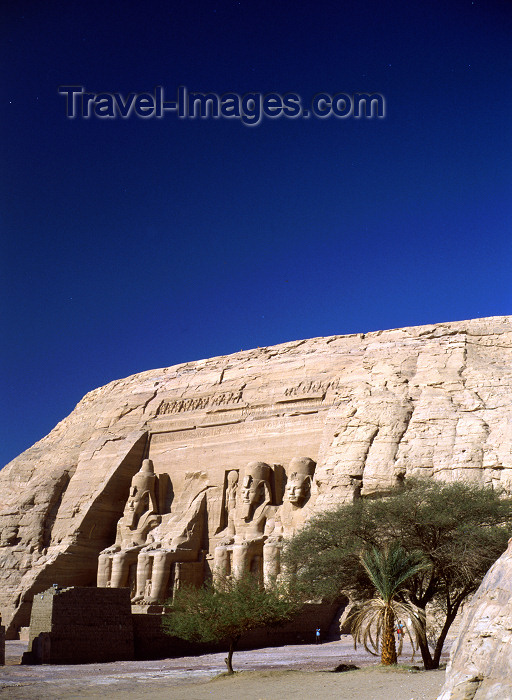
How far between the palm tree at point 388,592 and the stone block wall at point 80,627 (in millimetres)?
6567

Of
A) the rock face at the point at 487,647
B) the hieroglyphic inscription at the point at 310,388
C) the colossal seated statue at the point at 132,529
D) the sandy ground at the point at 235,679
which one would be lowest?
the sandy ground at the point at 235,679

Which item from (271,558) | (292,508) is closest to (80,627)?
(271,558)

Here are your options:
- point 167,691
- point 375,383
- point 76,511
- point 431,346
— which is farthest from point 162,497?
Result: point 167,691

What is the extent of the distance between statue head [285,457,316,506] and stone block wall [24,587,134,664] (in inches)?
288

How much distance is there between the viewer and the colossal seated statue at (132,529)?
24.8 m

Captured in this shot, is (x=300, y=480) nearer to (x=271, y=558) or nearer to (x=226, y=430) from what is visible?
(x=271, y=558)

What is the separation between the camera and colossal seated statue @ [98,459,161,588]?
24797mm

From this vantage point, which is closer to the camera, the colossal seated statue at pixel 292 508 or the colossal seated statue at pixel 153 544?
the colossal seated statue at pixel 292 508

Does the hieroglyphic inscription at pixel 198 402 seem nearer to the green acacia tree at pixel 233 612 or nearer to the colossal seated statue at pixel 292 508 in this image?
the colossal seated statue at pixel 292 508

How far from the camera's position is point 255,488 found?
2445 centimetres

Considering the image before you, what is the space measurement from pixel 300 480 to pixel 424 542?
10.2m

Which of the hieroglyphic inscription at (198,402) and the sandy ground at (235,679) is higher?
the hieroglyphic inscription at (198,402)

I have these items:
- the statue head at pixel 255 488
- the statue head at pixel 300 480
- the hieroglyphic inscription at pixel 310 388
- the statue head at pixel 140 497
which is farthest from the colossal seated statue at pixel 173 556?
the hieroglyphic inscription at pixel 310 388

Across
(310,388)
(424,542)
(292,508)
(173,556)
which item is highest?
(310,388)
